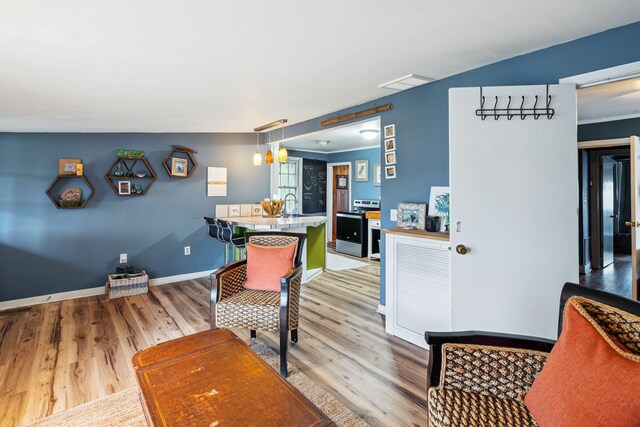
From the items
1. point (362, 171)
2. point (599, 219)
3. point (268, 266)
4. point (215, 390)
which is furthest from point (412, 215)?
point (599, 219)

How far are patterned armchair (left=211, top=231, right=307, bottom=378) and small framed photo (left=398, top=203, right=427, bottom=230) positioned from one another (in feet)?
3.57

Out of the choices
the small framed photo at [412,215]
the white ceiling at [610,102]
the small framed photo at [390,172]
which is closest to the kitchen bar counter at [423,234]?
the small framed photo at [412,215]

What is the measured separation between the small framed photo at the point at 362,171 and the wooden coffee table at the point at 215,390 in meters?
5.95

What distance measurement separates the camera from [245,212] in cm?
542

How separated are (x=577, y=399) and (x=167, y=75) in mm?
2724

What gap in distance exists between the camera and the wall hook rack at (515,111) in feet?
7.05

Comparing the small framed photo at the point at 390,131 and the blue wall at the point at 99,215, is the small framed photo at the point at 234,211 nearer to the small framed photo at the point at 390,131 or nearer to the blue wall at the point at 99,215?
the blue wall at the point at 99,215

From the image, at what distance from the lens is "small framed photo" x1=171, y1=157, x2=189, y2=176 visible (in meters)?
4.68

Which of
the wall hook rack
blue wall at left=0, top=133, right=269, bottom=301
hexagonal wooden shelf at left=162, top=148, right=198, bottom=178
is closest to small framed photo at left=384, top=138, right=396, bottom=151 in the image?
the wall hook rack

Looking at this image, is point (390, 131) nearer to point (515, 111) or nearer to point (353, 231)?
point (515, 111)

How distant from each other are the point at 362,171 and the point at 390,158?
4028mm

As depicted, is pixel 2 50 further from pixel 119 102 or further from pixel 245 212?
pixel 245 212

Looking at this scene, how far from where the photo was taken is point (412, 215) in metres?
3.05

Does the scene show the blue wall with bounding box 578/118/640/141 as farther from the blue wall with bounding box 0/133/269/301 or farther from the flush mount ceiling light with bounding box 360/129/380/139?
the blue wall with bounding box 0/133/269/301
